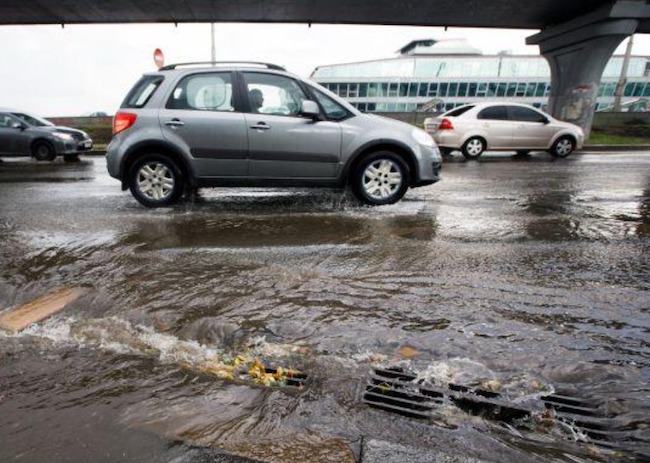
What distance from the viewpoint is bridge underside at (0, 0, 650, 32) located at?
632 inches

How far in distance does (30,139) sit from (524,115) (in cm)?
1456

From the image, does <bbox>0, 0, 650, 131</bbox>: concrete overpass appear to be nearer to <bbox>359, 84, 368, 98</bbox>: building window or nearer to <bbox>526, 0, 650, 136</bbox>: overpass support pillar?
<bbox>526, 0, 650, 136</bbox>: overpass support pillar

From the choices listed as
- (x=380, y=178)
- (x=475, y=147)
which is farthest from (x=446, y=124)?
(x=380, y=178)

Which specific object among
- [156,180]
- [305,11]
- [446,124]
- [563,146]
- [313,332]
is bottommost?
[313,332]

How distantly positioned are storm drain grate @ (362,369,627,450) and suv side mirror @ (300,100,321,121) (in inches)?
164

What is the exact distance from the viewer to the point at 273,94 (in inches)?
235

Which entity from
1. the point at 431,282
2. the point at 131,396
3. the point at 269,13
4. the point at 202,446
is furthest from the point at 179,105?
Answer: the point at 269,13

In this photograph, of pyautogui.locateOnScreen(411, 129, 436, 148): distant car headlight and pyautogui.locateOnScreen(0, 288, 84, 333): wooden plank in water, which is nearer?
pyautogui.locateOnScreen(0, 288, 84, 333): wooden plank in water

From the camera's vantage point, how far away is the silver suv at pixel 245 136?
582 centimetres

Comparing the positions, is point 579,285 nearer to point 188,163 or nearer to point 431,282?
point 431,282

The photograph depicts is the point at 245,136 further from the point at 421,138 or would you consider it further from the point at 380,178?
the point at 421,138

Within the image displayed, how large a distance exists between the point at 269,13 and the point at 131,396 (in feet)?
58.6

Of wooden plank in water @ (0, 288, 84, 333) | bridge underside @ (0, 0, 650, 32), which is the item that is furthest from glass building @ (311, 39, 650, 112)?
wooden plank in water @ (0, 288, 84, 333)

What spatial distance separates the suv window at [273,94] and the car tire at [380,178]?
46.4 inches
